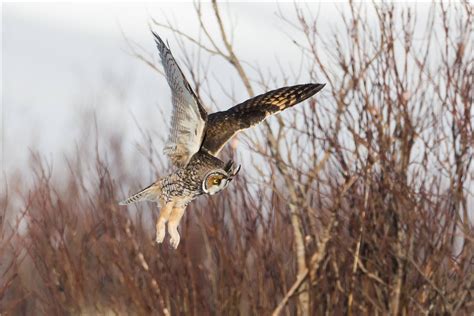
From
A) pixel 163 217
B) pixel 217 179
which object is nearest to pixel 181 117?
pixel 217 179

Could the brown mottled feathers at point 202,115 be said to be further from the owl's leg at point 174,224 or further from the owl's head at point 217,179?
the owl's leg at point 174,224

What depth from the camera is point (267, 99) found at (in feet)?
20.2

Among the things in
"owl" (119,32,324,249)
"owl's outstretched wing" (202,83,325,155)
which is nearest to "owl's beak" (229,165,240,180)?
"owl" (119,32,324,249)

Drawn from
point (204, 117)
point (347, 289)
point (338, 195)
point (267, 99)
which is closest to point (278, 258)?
point (347, 289)

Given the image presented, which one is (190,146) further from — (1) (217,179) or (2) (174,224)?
(2) (174,224)

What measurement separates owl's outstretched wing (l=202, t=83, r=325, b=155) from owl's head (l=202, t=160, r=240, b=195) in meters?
0.41

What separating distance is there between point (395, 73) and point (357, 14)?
2.02 feet

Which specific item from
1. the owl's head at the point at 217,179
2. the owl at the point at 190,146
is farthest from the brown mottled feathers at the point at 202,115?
the owl's head at the point at 217,179

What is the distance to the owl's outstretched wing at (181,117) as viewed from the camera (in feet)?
15.8

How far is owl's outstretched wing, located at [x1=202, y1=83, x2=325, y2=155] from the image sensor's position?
5.49m

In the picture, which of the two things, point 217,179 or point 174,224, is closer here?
point 217,179

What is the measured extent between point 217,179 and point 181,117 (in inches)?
15.5

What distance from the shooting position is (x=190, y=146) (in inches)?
203

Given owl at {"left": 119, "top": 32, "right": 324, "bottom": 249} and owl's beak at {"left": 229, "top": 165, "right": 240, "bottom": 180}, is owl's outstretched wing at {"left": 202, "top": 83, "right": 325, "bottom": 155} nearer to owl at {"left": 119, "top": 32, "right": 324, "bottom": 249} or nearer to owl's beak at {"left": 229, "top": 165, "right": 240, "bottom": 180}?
owl at {"left": 119, "top": 32, "right": 324, "bottom": 249}
